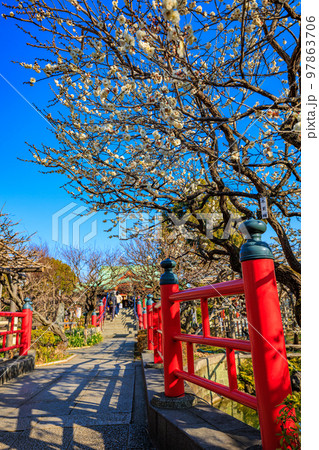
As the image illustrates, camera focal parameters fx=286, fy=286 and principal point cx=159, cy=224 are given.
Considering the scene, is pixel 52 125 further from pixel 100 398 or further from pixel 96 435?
pixel 96 435

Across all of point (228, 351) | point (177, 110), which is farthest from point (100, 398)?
point (177, 110)

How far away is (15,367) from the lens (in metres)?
5.11

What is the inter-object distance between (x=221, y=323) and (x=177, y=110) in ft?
27.3

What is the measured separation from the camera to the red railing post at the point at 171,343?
2.48m

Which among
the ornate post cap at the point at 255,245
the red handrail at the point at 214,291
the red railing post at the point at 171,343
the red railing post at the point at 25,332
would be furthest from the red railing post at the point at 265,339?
the red railing post at the point at 25,332

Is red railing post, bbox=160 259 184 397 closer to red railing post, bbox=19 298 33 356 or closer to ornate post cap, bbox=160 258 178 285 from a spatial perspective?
ornate post cap, bbox=160 258 178 285

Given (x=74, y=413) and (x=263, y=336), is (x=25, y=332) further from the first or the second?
(x=263, y=336)

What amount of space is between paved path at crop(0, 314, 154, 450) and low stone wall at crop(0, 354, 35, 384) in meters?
0.17

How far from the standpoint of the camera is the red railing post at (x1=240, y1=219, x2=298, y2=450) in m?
1.32

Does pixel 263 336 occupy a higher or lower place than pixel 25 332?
higher

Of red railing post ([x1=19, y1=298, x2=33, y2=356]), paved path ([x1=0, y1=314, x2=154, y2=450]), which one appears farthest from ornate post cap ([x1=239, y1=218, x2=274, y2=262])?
red railing post ([x1=19, y1=298, x2=33, y2=356])

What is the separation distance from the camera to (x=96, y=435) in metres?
2.37

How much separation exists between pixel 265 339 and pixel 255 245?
45cm

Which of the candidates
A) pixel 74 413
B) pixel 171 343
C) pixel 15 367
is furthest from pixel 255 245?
pixel 15 367
